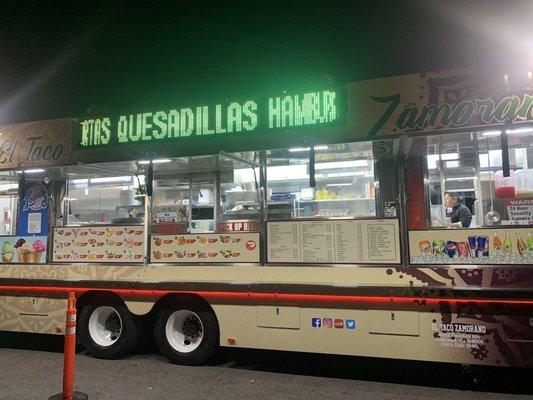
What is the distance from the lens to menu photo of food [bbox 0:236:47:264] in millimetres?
7125

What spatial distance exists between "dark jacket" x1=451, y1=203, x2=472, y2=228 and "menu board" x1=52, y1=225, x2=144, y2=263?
13.8 ft

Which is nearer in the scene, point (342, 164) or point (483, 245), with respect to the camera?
point (483, 245)

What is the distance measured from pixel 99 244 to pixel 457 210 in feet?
16.2

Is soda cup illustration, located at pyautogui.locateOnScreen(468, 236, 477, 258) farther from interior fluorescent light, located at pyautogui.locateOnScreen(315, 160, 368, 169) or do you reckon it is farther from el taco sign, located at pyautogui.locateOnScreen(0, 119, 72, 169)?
el taco sign, located at pyautogui.locateOnScreen(0, 119, 72, 169)

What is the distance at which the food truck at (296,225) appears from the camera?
504cm

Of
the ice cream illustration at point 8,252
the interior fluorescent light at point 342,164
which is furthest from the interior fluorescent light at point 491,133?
the ice cream illustration at point 8,252

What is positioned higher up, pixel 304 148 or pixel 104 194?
pixel 304 148

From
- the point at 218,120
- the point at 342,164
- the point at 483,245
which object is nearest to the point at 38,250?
the point at 218,120

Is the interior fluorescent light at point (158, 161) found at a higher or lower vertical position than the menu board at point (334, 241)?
higher

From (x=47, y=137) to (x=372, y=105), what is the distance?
491 cm

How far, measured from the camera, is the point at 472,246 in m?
5.05

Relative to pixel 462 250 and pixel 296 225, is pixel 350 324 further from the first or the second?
pixel 462 250

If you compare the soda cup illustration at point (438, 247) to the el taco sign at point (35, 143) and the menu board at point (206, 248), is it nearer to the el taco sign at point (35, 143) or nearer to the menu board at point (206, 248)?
the menu board at point (206, 248)

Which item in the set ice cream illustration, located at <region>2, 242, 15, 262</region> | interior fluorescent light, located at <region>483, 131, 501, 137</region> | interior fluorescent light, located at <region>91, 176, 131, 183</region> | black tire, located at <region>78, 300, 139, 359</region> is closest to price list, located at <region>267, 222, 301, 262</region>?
black tire, located at <region>78, 300, 139, 359</region>
